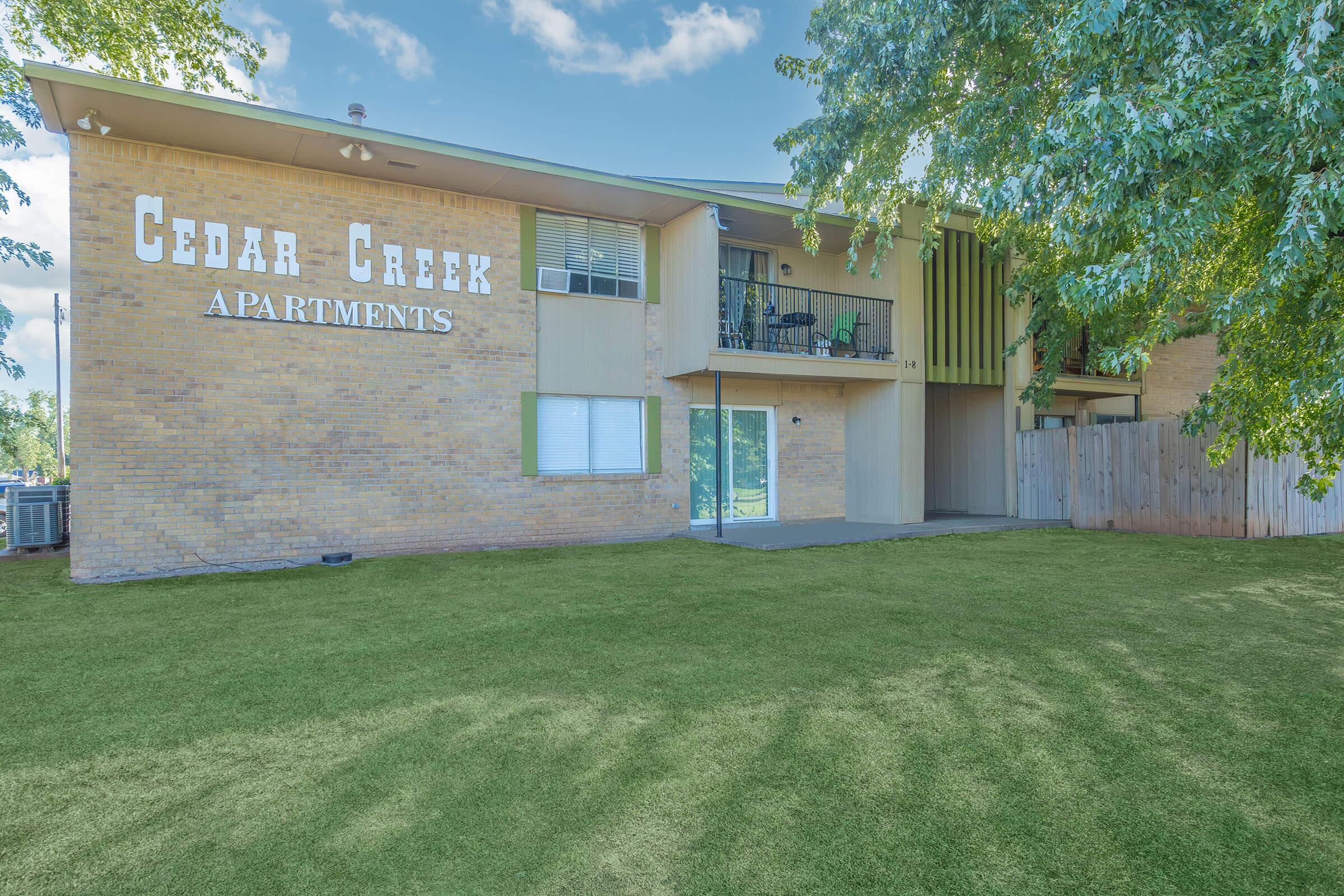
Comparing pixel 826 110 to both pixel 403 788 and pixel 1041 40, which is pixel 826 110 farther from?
pixel 403 788

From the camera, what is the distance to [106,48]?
1211 cm

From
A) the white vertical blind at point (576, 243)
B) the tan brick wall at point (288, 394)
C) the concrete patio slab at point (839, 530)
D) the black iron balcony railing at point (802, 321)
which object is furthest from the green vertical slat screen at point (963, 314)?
the tan brick wall at point (288, 394)

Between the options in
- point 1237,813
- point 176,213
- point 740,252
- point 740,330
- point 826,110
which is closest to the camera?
point 1237,813

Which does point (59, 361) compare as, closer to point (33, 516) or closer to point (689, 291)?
point (33, 516)

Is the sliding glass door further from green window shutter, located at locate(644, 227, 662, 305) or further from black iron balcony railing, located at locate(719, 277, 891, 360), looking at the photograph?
green window shutter, located at locate(644, 227, 662, 305)

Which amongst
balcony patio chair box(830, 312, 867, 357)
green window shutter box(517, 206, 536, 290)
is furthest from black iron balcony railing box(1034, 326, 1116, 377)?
green window shutter box(517, 206, 536, 290)

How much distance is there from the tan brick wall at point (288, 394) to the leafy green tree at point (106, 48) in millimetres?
4669

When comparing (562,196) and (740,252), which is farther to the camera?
(740,252)

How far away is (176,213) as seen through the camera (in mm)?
8492

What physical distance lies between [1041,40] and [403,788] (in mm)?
7903

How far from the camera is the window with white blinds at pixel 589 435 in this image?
10.8m

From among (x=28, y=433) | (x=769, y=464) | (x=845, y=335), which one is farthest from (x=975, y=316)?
(x=28, y=433)

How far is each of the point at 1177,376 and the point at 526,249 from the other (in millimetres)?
15578

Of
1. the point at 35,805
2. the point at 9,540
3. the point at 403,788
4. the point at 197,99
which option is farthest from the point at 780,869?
the point at 9,540
